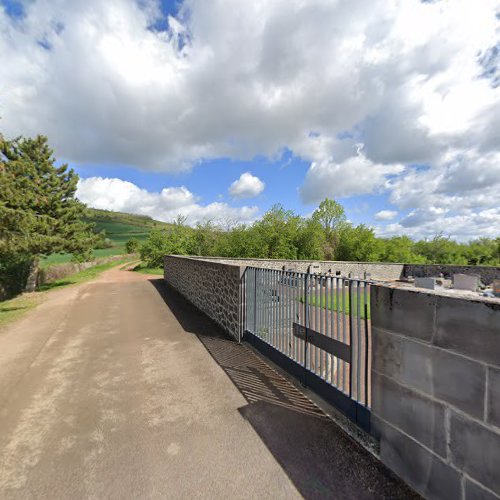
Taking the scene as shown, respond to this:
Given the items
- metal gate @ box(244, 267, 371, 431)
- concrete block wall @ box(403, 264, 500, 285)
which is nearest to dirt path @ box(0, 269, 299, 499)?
metal gate @ box(244, 267, 371, 431)

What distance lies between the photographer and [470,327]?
192 centimetres

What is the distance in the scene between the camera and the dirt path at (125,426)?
7.79ft

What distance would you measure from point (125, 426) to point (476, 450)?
11.3 ft

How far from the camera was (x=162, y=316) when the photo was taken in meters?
8.41

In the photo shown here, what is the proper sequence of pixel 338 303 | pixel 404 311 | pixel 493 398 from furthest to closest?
pixel 338 303, pixel 404 311, pixel 493 398

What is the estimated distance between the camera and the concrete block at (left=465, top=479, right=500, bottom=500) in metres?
1.81

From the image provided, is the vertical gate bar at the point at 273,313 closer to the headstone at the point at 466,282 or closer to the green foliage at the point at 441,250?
the headstone at the point at 466,282

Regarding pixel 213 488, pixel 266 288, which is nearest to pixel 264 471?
pixel 213 488

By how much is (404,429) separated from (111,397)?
375cm

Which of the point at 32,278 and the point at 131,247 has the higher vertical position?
the point at 131,247

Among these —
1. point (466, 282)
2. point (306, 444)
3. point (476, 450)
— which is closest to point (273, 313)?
point (306, 444)

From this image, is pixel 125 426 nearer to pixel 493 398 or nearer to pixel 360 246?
pixel 493 398

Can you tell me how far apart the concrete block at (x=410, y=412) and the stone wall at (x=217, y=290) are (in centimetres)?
366

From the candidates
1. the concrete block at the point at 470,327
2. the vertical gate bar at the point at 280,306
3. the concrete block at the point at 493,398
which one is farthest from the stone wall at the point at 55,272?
the concrete block at the point at 493,398
